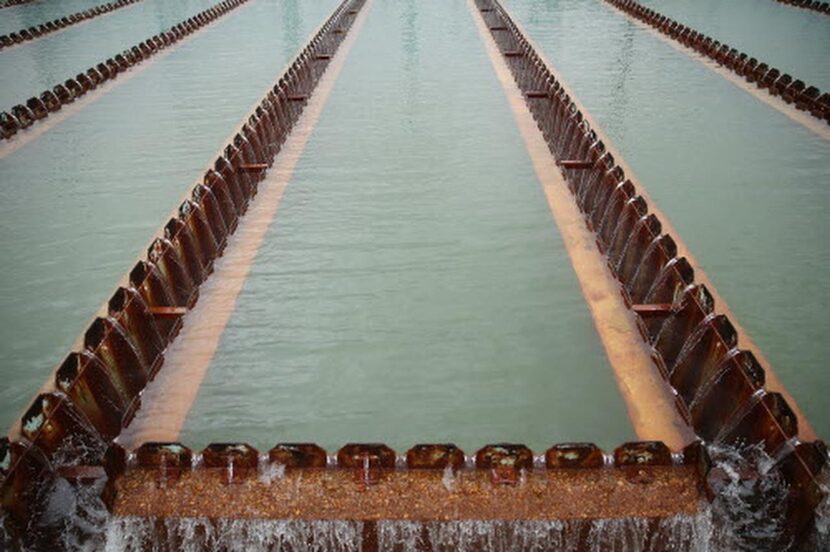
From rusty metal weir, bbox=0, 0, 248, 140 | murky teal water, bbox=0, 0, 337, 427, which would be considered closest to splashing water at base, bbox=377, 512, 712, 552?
murky teal water, bbox=0, 0, 337, 427

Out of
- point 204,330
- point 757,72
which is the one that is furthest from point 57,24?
point 757,72

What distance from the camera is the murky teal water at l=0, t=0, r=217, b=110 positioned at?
1475 cm

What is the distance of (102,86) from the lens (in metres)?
14.7

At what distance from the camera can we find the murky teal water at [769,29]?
15.1 m

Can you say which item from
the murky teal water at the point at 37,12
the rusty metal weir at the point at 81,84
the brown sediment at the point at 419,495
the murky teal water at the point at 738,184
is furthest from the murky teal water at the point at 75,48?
the brown sediment at the point at 419,495

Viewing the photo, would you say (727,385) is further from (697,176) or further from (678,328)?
(697,176)

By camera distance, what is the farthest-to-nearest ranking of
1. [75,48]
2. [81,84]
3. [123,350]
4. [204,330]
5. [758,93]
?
[75,48]
[81,84]
[758,93]
[204,330]
[123,350]

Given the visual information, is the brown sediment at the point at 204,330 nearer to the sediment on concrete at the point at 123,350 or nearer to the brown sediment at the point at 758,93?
the sediment on concrete at the point at 123,350

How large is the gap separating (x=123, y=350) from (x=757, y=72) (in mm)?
12816

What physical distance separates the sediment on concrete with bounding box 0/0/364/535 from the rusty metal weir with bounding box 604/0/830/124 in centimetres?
904

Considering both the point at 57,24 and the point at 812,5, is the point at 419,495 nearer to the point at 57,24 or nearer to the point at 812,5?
the point at 57,24

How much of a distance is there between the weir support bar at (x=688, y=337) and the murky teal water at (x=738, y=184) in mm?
485

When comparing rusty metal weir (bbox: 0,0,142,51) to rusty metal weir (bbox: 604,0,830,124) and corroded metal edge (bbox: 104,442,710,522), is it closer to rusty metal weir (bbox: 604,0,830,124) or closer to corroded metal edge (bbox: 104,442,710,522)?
rusty metal weir (bbox: 604,0,830,124)

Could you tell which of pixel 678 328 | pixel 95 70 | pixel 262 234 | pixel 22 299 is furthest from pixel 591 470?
pixel 95 70
